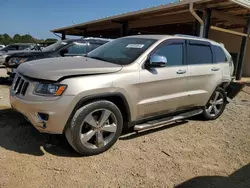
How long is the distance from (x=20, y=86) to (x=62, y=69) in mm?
758

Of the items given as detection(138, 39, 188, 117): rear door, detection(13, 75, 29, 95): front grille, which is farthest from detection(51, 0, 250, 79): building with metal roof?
detection(13, 75, 29, 95): front grille

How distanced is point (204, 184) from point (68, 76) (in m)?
2.17

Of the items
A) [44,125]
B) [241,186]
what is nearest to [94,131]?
[44,125]

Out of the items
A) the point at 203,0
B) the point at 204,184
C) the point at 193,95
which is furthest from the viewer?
the point at 203,0

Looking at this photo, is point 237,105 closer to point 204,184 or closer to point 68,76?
point 204,184

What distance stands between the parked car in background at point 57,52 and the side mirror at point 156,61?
4.08 meters

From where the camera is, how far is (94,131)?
11.5 ft

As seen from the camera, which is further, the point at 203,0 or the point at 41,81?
the point at 203,0

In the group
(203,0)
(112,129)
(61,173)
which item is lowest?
(61,173)

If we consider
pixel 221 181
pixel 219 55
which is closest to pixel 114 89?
pixel 221 181

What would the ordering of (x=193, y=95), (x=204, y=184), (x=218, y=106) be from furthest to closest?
(x=218, y=106) → (x=193, y=95) → (x=204, y=184)

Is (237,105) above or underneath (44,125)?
underneath

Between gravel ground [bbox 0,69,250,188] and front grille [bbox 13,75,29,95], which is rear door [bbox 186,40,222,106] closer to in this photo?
gravel ground [bbox 0,69,250,188]

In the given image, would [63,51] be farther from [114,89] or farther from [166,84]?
[114,89]
